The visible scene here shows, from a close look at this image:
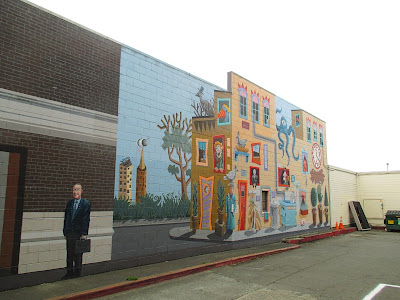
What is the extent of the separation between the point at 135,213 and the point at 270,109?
9.19 m

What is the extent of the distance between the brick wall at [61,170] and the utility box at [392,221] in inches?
844

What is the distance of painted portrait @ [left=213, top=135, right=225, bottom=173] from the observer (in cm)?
1222

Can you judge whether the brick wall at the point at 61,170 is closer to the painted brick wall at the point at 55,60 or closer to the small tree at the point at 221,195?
the painted brick wall at the point at 55,60

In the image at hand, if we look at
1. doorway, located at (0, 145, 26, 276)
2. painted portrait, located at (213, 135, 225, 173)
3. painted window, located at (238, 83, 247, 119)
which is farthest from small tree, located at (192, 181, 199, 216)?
doorway, located at (0, 145, 26, 276)

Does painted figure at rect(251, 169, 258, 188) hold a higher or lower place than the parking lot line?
higher

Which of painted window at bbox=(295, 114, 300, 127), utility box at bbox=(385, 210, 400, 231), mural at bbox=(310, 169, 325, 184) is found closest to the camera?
painted window at bbox=(295, 114, 300, 127)

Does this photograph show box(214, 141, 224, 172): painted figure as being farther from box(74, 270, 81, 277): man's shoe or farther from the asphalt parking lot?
box(74, 270, 81, 277): man's shoe

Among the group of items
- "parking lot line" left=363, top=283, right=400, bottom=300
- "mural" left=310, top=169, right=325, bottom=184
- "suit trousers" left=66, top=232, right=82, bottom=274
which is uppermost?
"mural" left=310, top=169, right=325, bottom=184

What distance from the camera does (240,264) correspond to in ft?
33.5

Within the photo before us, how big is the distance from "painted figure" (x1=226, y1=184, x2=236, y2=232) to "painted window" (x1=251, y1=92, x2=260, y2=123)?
3607 mm

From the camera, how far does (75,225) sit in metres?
7.80

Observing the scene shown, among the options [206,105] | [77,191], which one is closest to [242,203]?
[206,105]

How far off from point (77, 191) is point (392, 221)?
22.4 m

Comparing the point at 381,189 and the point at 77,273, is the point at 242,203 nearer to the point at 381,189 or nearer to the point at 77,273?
the point at 77,273
